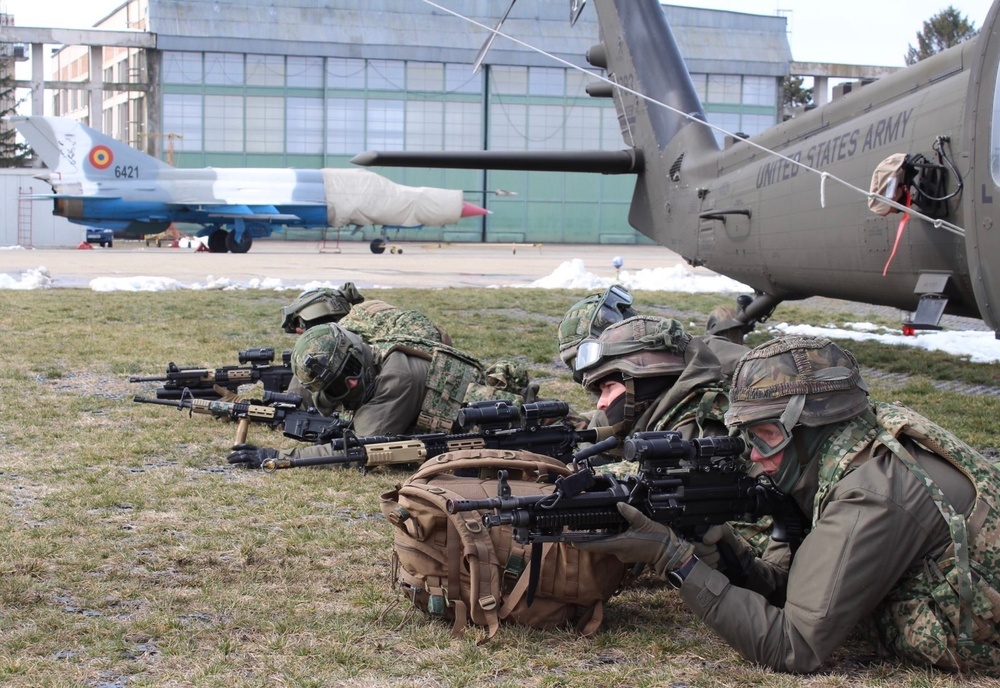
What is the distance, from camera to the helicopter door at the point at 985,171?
6.45 meters

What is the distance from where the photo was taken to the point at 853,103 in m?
9.12

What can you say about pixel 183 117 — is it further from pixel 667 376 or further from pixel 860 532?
pixel 860 532

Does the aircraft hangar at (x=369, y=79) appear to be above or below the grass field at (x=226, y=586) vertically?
above

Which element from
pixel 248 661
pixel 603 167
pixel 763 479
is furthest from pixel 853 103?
pixel 248 661

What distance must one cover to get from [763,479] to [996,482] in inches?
31.0

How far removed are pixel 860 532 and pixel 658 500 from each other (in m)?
0.68

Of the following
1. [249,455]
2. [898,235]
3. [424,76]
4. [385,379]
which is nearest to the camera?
[249,455]

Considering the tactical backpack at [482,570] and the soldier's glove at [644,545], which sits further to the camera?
the tactical backpack at [482,570]

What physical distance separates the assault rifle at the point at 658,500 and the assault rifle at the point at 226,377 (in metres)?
4.78

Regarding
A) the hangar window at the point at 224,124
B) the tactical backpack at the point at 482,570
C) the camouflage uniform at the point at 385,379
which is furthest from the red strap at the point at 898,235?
the hangar window at the point at 224,124

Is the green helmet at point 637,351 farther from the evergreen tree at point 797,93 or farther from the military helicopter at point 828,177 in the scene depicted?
the evergreen tree at point 797,93

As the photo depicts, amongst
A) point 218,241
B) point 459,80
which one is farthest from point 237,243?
point 459,80

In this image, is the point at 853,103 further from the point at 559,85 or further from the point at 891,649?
the point at 559,85

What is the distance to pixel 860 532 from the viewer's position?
352cm
